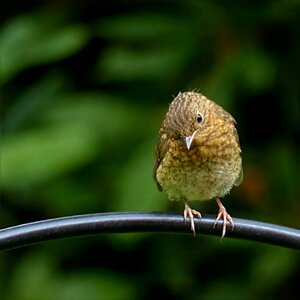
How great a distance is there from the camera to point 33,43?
526cm

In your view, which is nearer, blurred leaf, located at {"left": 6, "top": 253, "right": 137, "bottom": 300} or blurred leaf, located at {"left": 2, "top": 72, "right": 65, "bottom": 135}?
blurred leaf, located at {"left": 6, "top": 253, "right": 137, "bottom": 300}

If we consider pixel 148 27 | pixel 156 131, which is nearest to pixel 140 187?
pixel 156 131

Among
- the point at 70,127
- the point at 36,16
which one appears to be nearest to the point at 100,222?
the point at 70,127

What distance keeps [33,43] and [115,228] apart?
2313mm

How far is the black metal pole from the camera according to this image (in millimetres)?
3078

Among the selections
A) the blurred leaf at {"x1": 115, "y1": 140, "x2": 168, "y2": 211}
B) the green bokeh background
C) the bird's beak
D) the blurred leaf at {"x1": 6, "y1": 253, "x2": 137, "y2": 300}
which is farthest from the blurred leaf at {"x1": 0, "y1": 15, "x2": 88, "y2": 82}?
the bird's beak

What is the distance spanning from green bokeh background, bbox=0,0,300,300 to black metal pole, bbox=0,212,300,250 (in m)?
1.75

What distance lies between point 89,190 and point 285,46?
51.9 inches

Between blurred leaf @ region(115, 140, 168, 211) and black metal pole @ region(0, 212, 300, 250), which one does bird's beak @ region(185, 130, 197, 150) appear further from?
blurred leaf @ region(115, 140, 168, 211)

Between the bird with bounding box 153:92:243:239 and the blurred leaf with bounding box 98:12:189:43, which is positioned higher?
the blurred leaf with bounding box 98:12:189:43

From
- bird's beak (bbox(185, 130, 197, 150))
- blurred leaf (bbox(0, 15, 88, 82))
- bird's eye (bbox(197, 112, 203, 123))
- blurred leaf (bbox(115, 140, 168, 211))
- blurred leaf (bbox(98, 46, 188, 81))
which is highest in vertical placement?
blurred leaf (bbox(0, 15, 88, 82))

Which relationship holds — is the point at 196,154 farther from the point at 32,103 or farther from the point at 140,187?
the point at 32,103

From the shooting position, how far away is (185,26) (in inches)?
212

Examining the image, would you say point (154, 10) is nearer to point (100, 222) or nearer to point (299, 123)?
point (299, 123)
